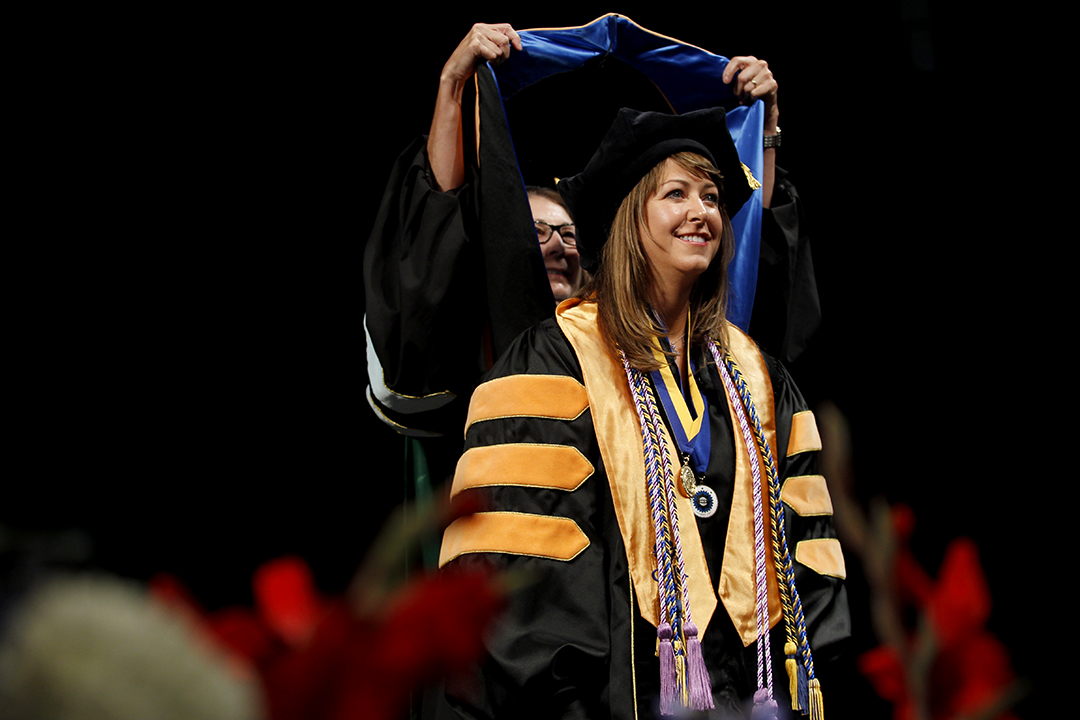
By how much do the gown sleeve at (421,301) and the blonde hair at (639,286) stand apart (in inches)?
11.0

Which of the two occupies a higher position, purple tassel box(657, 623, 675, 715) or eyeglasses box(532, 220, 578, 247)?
eyeglasses box(532, 220, 578, 247)

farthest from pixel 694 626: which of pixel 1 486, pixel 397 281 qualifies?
pixel 1 486

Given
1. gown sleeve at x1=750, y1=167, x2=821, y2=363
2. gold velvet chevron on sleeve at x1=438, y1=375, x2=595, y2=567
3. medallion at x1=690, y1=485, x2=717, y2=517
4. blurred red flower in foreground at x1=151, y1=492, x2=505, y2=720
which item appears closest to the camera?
blurred red flower in foreground at x1=151, y1=492, x2=505, y2=720

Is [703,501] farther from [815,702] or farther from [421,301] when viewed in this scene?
[421,301]

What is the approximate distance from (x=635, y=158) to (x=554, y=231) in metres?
0.52

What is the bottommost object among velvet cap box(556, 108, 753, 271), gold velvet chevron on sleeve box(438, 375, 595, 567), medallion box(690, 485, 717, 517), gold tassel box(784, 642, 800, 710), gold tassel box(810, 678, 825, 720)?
gold tassel box(810, 678, 825, 720)

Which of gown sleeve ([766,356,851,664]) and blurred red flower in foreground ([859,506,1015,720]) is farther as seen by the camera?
gown sleeve ([766,356,851,664])

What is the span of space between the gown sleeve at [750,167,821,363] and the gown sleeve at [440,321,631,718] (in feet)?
2.49

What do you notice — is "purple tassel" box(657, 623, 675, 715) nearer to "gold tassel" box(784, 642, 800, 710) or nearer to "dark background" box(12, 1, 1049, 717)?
"gold tassel" box(784, 642, 800, 710)

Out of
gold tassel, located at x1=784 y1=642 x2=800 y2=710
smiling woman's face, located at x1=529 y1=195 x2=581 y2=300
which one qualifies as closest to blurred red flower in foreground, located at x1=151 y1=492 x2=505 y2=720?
gold tassel, located at x1=784 y1=642 x2=800 y2=710

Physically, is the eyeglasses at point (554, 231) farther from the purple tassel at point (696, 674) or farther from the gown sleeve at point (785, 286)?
the purple tassel at point (696, 674)

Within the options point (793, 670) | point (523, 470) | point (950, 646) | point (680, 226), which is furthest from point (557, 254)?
point (950, 646)

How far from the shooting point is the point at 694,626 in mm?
1586

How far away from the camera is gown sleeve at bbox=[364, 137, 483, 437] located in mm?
2037
